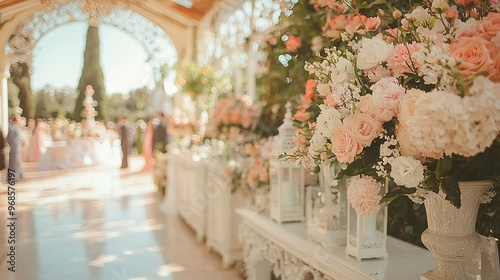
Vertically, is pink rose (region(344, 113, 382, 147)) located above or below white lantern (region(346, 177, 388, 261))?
above

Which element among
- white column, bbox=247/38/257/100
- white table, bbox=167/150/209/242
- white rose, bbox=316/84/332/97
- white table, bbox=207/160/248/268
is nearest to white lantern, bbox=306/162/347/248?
white rose, bbox=316/84/332/97

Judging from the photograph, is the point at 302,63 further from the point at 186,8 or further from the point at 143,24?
the point at 143,24

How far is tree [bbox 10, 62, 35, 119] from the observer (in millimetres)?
1238

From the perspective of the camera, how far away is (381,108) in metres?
1.05

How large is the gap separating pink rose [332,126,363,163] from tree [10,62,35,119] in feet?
2.83

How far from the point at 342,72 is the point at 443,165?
364 mm

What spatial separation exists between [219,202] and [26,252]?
2.37m

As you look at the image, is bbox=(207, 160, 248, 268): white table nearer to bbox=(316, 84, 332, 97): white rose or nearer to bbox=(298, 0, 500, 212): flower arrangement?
bbox=(316, 84, 332, 97): white rose

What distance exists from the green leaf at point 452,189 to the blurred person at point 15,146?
44.1 inches

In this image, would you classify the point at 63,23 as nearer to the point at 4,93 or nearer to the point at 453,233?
the point at 4,93

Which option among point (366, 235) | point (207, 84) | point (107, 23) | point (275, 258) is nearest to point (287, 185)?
point (275, 258)

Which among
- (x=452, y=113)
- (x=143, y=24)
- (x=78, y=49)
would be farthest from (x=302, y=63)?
(x=452, y=113)

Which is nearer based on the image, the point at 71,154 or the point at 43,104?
the point at 43,104

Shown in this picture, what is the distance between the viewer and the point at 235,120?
10.2 feet
